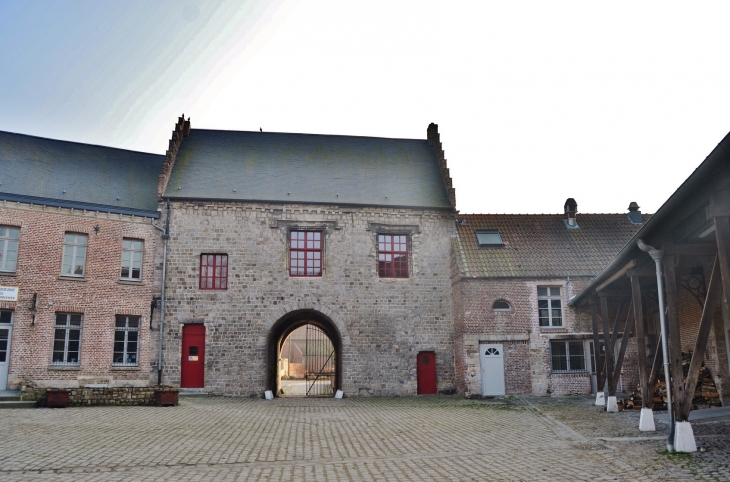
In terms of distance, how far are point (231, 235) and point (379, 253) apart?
529cm

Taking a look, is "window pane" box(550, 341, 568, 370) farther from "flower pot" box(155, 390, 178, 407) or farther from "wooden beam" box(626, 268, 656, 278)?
"flower pot" box(155, 390, 178, 407)

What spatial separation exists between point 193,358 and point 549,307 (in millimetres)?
12229

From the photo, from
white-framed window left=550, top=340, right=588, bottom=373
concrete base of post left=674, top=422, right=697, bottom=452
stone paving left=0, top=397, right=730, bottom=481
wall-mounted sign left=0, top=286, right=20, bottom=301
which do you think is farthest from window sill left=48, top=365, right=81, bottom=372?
concrete base of post left=674, top=422, right=697, bottom=452

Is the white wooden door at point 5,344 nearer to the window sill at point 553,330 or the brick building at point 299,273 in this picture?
the brick building at point 299,273

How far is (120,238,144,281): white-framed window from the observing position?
70.3ft

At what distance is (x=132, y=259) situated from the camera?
21.6 metres

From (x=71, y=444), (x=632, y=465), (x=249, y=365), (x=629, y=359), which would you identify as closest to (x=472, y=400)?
(x=629, y=359)

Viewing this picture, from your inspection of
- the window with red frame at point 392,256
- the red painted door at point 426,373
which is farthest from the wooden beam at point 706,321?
the window with red frame at point 392,256

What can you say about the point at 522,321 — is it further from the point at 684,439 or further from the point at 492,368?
the point at 684,439

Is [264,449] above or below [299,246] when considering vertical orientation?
below

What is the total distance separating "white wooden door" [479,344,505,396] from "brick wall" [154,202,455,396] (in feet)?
5.29

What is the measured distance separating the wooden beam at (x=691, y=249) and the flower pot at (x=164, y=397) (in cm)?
1257

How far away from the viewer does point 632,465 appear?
8789 millimetres

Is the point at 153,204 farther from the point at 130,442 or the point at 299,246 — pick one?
the point at 130,442
